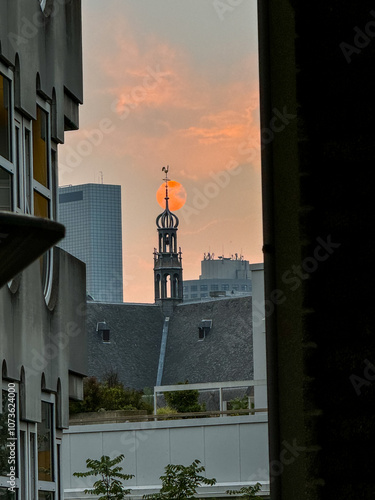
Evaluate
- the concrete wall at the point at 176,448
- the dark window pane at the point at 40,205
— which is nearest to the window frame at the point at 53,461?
the dark window pane at the point at 40,205

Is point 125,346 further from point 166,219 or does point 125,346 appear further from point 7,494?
point 7,494

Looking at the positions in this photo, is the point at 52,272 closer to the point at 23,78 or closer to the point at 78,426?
the point at 23,78

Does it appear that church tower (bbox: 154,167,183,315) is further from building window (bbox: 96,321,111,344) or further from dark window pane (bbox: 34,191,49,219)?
dark window pane (bbox: 34,191,49,219)

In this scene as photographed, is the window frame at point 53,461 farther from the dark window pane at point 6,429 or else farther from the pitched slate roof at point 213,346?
the pitched slate roof at point 213,346

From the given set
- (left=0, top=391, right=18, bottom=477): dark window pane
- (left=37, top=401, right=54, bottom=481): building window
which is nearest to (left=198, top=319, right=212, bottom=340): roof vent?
(left=37, top=401, right=54, bottom=481): building window

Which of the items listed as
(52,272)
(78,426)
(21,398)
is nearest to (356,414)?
(21,398)

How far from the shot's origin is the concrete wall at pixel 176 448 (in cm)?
3138

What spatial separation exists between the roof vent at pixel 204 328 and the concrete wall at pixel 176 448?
158 feet

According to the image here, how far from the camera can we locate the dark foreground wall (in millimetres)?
4586

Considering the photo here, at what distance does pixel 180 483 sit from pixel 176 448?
15.8 feet

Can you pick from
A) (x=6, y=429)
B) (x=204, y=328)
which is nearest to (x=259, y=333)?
(x=204, y=328)

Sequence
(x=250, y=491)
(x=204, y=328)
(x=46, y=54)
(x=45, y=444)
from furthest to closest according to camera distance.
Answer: (x=204, y=328), (x=250, y=491), (x=45, y=444), (x=46, y=54)

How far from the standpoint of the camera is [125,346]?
84.0 m

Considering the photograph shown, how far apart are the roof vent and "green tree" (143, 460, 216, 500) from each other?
5334cm
